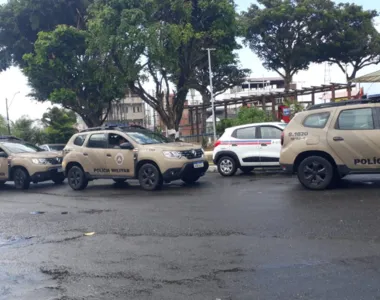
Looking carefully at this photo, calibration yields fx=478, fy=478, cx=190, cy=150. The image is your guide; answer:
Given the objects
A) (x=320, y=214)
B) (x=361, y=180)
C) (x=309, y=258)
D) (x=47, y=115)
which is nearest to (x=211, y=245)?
(x=309, y=258)

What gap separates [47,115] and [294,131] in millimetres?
34558

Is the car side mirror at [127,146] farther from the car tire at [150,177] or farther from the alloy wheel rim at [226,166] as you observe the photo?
the alloy wheel rim at [226,166]

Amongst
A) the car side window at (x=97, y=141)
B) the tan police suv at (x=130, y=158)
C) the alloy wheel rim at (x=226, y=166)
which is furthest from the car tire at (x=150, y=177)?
the alloy wheel rim at (x=226, y=166)

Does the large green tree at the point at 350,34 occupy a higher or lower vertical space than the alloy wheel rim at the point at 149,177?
higher

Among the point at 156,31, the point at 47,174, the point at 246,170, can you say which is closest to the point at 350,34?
the point at 156,31

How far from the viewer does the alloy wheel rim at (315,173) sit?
1008 centimetres

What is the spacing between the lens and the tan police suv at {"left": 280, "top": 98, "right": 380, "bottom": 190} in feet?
31.9

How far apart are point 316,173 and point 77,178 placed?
22.1 feet

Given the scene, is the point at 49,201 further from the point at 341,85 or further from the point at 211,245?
the point at 341,85

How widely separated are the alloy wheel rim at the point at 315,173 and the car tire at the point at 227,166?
13.1ft

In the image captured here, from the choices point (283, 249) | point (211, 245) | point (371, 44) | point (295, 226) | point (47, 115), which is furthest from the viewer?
point (47, 115)

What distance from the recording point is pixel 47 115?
41562 millimetres

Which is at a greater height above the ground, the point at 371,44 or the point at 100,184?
the point at 371,44

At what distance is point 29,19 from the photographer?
1242 inches
